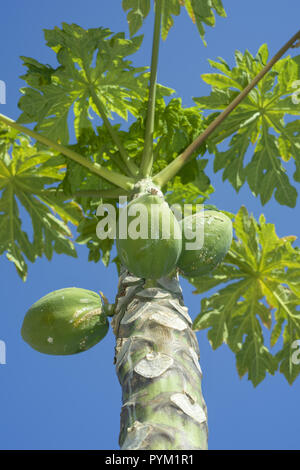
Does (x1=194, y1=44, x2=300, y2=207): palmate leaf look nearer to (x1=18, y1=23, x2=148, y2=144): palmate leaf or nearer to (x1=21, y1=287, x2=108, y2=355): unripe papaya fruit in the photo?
(x1=18, y1=23, x2=148, y2=144): palmate leaf

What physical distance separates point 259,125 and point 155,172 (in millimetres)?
855

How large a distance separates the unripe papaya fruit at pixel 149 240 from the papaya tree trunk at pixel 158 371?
11 centimetres

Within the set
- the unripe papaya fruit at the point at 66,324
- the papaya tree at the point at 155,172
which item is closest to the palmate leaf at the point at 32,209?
the papaya tree at the point at 155,172

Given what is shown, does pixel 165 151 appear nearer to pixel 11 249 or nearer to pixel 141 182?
pixel 141 182

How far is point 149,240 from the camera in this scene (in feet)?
6.67

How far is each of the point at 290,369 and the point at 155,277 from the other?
171 cm

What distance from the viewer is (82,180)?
3094 mm

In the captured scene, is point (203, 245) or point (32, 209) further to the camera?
point (32, 209)

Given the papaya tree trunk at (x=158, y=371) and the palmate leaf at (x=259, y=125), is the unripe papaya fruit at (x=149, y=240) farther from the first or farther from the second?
the palmate leaf at (x=259, y=125)

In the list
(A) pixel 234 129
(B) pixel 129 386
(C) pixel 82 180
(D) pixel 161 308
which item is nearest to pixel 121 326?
(D) pixel 161 308

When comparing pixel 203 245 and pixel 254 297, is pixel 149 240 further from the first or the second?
pixel 254 297

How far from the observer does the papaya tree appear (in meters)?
2.52

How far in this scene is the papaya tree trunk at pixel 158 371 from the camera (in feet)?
4.90

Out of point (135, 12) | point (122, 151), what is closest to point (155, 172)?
point (122, 151)
